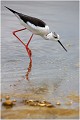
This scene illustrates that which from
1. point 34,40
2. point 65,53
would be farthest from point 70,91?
point 34,40

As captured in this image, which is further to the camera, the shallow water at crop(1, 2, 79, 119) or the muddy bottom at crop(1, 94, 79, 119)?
the shallow water at crop(1, 2, 79, 119)

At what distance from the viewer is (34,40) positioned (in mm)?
9234

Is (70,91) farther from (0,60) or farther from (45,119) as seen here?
(0,60)

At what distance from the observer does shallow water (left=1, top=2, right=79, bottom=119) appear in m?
5.76

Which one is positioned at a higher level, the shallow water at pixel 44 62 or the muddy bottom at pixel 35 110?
the muddy bottom at pixel 35 110

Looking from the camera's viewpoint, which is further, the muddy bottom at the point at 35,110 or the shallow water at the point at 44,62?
the shallow water at the point at 44,62

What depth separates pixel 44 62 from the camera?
7.33 metres

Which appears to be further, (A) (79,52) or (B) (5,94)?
(A) (79,52)

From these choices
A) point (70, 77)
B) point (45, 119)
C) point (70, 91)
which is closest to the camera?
point (45, 119)

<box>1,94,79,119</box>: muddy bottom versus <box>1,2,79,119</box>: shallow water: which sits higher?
<box>1,94,79,119</box>: muddy bottom

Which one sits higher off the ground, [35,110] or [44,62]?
[35,110]

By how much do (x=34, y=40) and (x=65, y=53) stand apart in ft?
4.06

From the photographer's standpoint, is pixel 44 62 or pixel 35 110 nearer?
pixel 35 110

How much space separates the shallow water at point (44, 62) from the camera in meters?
5.76
